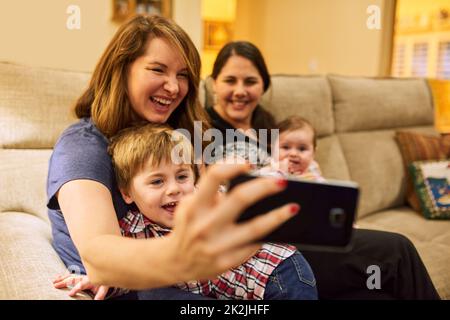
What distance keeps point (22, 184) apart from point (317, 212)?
1.14 m

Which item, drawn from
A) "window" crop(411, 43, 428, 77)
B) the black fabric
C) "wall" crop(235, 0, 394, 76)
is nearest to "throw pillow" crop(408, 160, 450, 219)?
the black fabric

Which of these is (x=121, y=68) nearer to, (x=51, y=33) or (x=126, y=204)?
(x=126, y=204)

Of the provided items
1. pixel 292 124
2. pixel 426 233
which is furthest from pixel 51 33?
pixel 426 233

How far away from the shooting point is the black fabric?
1.39 meters

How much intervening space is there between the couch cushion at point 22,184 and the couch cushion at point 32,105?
0.07 metres

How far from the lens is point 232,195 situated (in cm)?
57

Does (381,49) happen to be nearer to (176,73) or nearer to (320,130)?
(320,130)

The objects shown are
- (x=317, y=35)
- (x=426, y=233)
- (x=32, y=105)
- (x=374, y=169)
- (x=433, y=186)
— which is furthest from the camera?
(x=317, y=35)

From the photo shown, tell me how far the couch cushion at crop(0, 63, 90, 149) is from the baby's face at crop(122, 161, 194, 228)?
62 centimetres

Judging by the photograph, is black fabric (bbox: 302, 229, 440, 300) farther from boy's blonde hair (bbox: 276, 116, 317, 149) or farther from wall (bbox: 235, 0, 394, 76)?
wall (bbox: 235, 0, 394, 76)

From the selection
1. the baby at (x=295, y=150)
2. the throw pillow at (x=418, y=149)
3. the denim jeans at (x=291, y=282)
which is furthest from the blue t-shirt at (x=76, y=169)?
the throw pillow at (x=418, y=149)

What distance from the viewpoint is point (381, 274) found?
1.43 metres
